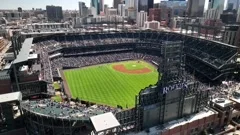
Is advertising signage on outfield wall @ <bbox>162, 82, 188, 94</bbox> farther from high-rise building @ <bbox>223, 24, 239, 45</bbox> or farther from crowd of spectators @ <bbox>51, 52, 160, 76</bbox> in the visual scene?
high-rise building @ <bbox>223, 24, 239, 45</bbox>

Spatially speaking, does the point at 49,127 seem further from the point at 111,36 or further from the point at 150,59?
the point at 111,36

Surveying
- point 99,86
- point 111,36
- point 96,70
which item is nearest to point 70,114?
point 99,86

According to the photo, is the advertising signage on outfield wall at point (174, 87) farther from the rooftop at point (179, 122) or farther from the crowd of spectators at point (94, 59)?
the crowd of spectators at point (94, 59)

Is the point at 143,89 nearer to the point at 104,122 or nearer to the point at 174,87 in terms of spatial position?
the point at 174,87

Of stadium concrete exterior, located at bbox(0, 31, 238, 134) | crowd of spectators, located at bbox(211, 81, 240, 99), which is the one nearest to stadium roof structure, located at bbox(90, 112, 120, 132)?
stadium concrete exterior, located at bbox(0, 31, 238, 134)

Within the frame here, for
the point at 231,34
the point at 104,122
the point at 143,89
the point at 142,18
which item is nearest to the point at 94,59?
the point at 143,89
